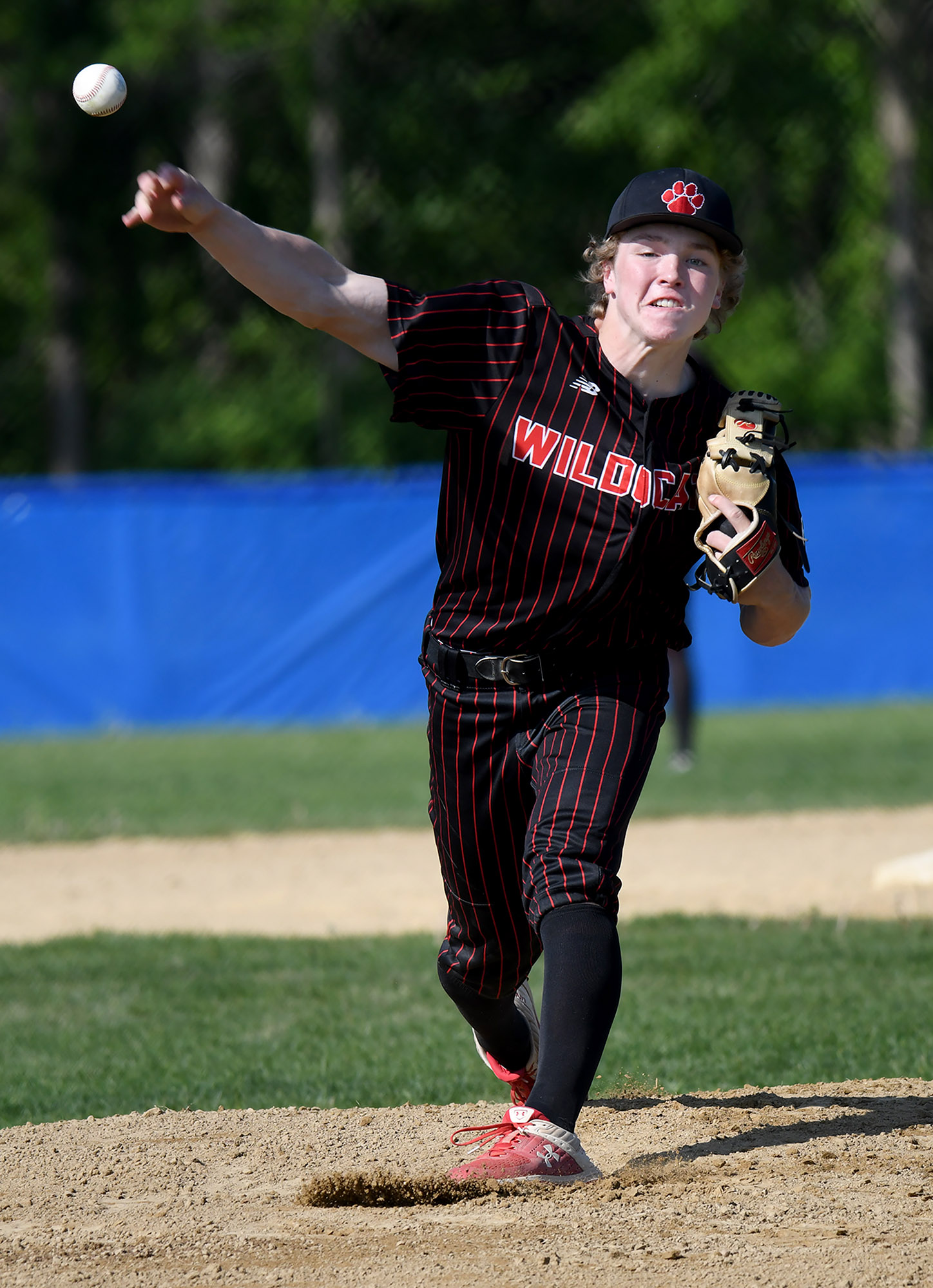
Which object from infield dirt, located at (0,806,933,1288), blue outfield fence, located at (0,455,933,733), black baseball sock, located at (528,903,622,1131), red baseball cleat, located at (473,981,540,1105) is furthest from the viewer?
blue outfield fence, located at (0,455,933,733)

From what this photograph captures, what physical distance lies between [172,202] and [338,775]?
27.5ft

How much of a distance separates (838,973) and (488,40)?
A: 2016cm

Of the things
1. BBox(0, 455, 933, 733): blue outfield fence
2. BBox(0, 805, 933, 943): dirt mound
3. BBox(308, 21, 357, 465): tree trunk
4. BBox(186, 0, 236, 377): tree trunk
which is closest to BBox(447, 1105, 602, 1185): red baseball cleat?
BBox(0, 805, 933, 943): dirt mound

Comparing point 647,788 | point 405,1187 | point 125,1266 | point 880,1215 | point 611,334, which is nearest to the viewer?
point 125,1266

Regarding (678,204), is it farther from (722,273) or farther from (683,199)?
(722,273)

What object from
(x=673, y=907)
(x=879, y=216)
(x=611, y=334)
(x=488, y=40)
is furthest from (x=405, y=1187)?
(x=488, y=40)

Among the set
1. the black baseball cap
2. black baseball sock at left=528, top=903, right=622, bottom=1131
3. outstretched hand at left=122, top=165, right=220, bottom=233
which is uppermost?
the black baseball cap

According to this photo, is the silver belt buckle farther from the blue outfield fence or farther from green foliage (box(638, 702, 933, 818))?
the blue outfield fence

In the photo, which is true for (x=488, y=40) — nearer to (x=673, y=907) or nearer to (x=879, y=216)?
(x=879, y=216)

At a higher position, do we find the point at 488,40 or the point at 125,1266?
the point at 488,40

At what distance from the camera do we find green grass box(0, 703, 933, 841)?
921 cm

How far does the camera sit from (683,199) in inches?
123

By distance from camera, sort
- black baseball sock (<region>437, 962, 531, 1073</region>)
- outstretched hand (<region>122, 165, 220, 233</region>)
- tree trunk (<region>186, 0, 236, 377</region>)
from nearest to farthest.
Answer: outstretched hand (<region>122, 165, 220, 233</region>) < black baseball sock (<region>437, 962, 531, 1073</region>) < tree trunk (<region>186, 0, 236, 377</region>)

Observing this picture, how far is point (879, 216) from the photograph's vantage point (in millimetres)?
21547
